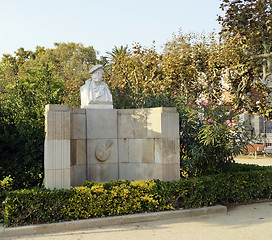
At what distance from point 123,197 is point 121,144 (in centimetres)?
208

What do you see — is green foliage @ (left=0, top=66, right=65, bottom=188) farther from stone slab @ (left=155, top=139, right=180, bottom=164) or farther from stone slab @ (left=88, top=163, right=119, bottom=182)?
stone slab @ (left=155, top=139, right=180, bottom=164)

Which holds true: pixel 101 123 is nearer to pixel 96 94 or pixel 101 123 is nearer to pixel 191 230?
pixel 96 94

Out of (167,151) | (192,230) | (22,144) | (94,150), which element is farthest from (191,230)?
(22,144)

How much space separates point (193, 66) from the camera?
1978 centimetres

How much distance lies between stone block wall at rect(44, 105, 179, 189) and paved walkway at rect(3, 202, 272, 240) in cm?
141

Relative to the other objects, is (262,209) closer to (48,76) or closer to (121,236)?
(121,236)

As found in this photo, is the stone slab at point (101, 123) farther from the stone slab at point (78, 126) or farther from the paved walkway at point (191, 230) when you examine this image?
the paved walkway at point (191, 230)

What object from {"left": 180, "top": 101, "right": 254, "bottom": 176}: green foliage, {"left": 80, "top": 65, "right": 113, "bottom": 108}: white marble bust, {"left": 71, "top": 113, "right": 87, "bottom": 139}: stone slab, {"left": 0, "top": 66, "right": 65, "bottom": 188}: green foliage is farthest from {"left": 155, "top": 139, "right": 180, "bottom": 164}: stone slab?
{"left": 0, "top": 66, "right": 65, "bottom": 188}: green foliage

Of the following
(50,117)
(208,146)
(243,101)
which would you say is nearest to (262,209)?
(208,146)

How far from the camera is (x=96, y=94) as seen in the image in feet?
27.6

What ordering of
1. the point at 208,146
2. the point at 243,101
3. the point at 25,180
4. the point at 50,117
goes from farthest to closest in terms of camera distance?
1. the point at 243,101
2. the point at 208,146
3. the point at 25,180
4. the point at 50,117

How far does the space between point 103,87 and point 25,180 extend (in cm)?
310

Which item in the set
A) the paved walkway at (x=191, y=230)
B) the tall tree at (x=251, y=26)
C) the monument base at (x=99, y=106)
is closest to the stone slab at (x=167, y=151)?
the paved walkway at (x=191, y=230)

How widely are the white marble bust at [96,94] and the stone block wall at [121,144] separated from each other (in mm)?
209
